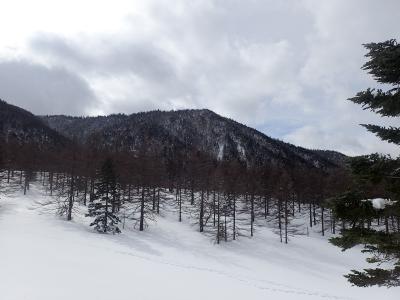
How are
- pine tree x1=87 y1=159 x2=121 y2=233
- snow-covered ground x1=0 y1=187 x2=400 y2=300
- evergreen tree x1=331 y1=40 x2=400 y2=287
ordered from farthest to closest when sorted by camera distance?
pine tree x1=87 y1=159 x2=121 y2=233 < snow-covered ground x1=0 y1=187 x2=400 y2=300 < evergreen tree x1=331 y1=40 x2=400 y2=287

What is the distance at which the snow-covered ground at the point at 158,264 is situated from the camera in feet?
63.7

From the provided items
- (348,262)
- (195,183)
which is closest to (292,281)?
(348,262)

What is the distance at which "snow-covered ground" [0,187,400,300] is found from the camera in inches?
764

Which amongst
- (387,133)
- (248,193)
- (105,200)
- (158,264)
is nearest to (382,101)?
(387,133)

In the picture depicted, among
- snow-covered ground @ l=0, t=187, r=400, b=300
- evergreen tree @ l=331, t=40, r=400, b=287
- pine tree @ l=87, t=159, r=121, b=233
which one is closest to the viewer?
evergreen tree @ l=331, t=40, r=400, b=287

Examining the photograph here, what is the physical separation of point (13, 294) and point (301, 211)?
63393mm

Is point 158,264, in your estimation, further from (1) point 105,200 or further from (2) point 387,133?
(2) point 387,133

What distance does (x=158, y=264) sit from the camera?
29.1 m

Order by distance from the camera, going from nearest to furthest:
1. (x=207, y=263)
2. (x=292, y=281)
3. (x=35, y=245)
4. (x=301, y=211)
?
(x=35, y=245)
(x=292, y=281)
(x=207, y=263)
(x=301, y=211)

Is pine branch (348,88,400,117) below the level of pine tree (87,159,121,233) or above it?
above

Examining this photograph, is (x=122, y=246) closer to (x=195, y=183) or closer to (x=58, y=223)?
(x=58, y=223)

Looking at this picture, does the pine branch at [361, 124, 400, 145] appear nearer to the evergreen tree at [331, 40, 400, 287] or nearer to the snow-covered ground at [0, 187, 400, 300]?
the evergreen tree at [331, 40, 400, 287]

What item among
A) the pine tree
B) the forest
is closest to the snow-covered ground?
the pine tree

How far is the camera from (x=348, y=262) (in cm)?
4688
